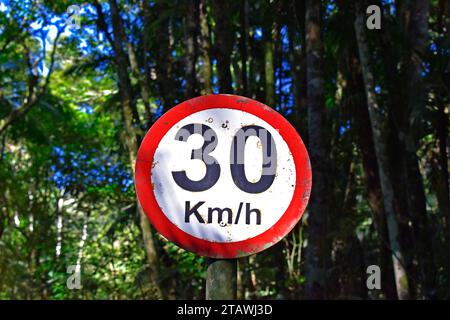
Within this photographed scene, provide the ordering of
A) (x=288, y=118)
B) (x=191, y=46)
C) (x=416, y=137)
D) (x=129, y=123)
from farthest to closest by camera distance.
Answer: (x=288, y=118) < (x=129, y=123) < (x=416, y=137) < (x=191, y=46)

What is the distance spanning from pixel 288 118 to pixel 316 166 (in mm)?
5108

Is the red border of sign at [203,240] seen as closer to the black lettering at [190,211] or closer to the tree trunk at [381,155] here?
the black lettering at [190,211]

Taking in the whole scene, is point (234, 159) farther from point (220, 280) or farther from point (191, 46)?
point (191, 46)

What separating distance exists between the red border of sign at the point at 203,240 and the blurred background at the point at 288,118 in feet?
12.7

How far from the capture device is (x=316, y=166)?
6.55 metres

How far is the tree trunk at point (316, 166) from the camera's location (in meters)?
6.50

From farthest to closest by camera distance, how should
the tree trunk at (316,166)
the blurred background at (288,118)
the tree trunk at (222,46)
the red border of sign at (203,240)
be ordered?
the blurred background at (288,118)
the tree trunk at (222,46)
the tree trunk at (316,166)
the red border of sign at (203,240)

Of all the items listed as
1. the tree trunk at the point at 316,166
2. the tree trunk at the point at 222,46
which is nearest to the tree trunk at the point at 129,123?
the tree trunk at the point at 222,46

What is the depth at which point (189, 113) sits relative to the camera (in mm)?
2682

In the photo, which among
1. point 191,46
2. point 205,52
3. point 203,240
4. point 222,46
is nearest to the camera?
point 203,240

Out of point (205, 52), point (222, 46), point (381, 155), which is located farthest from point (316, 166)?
point (205, 52)
